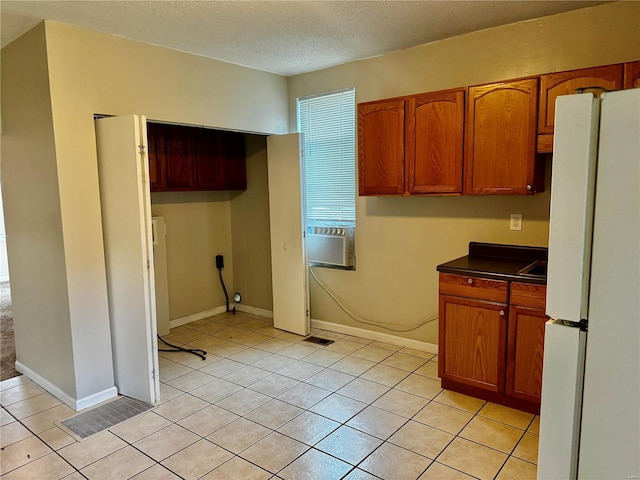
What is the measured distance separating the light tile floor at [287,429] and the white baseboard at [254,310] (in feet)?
4.08

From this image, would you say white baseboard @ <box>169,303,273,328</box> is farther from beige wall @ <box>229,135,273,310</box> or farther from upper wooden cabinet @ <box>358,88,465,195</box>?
upper wooden cabinet @ <box>358,88,465,195</box>

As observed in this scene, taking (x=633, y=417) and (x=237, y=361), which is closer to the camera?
(x=633, y=417)

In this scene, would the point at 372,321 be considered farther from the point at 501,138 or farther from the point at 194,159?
the point at 194,159

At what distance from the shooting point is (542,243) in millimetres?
3133

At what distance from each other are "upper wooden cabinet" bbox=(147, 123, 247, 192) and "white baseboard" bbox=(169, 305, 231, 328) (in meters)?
1.45

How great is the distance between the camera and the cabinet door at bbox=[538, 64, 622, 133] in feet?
8.23

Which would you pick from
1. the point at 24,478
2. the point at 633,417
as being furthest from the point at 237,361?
the point at 633,417

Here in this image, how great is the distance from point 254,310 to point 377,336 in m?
1.65

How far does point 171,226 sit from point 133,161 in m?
1.87

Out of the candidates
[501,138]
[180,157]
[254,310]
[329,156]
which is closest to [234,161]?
[180,157]

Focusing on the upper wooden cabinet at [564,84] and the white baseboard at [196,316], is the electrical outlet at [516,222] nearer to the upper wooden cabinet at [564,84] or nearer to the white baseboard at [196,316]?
the upper wooden cabinet at [564,84]

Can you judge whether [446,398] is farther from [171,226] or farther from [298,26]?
[171,226]

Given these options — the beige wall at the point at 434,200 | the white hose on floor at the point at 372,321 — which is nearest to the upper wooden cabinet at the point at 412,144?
the beige wall at the point at 434,200

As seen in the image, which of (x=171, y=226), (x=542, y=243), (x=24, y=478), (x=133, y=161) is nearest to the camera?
(x=24, y=478)
